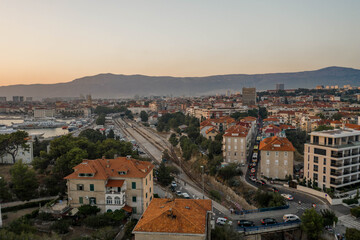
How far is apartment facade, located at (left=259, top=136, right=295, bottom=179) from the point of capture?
27.4 meters

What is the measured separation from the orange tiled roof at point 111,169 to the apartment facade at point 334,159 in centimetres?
1441

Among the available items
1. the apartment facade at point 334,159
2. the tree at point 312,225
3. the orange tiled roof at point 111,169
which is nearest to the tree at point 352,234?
the tree at point 312,225

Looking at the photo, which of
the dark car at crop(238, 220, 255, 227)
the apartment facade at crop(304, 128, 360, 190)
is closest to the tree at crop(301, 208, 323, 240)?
the dark car at crop(238, 220, 255, 227)

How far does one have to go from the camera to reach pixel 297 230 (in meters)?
18.0

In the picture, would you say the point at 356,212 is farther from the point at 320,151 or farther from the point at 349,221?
the point at 320,151

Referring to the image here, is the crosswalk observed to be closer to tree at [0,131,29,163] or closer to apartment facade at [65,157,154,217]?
apartment facade at [65,157,154,217]

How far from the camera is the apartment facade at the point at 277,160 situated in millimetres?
27438

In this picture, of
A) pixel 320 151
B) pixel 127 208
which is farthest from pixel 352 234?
pixel 127 208

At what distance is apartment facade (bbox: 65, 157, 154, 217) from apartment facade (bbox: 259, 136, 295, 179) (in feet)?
43.8

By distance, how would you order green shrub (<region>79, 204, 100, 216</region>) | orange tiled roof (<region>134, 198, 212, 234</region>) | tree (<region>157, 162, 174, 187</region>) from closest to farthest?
orange tiled roof (<region>134, 198, 212, 234</region>) < green shrub (<region>79, 204, 100, 216</region>) < tree (<region>157, 162, 174, 187</region>)

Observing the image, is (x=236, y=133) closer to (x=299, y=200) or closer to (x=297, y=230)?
(x=299, y=200)

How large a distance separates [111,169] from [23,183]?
721 centimetres

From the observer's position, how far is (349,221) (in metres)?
18.4

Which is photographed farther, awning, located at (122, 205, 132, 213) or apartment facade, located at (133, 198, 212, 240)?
awning, located at (122, 205, 132, 213)
